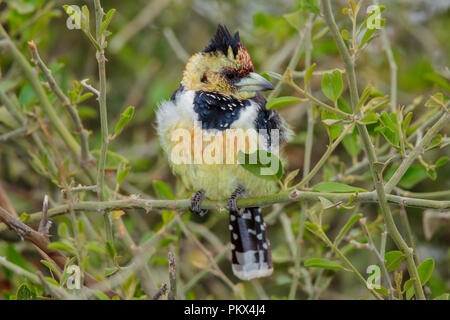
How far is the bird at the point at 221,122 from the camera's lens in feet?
7.92

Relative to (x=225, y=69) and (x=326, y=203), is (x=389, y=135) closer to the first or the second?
(x=326, y=203)

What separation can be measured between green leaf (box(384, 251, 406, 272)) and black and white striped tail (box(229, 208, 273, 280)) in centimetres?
97

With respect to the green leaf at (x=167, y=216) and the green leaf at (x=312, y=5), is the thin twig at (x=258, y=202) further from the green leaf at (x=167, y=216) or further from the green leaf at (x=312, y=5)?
the green leaf at (x=312, y=5)

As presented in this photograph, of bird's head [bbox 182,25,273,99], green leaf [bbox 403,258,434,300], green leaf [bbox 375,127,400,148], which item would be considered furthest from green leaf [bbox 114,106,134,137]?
green leaf [bbox 403,258,434,300]

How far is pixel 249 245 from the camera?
2.81 metres

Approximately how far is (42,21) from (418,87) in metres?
2.62

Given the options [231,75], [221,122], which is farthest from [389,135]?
[231,75]

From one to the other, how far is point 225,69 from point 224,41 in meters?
0.14

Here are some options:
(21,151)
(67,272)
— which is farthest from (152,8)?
(67,272)

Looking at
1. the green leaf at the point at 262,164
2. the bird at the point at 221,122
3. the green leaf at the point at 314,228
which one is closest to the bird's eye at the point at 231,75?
the bird at the point at 221,122

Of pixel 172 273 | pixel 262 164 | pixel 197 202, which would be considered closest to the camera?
pixel 172 273

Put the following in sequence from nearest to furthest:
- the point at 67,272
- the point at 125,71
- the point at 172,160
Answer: the point at 67,272 < the point at 172,160 < the point at 125,71

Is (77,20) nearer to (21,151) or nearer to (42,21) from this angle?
(42,21)

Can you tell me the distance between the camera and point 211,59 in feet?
8.55
